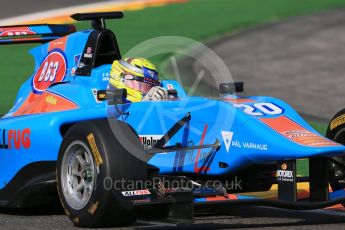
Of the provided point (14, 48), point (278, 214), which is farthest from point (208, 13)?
point (278, 214)

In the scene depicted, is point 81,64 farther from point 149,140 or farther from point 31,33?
point 149,140

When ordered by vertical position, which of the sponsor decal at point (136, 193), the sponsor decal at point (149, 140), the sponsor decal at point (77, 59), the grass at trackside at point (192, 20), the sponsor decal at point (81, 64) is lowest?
the sponsor decal at point (136, 193)

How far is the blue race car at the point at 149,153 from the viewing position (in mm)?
6465

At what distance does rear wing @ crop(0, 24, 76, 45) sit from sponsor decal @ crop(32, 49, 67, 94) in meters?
0.70

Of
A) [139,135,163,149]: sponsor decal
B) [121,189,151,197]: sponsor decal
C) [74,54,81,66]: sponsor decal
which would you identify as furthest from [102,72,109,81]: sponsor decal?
[121,189,151,197]: sponsor decal

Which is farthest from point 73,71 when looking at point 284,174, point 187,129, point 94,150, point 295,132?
point 284,174

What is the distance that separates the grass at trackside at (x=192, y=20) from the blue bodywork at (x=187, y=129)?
7.57 metres

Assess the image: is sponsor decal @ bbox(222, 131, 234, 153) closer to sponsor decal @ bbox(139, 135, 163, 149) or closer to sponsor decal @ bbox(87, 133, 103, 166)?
sponsor decal @ bbox(139, 135, 163, 149)

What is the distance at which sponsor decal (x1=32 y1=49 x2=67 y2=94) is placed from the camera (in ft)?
28.2

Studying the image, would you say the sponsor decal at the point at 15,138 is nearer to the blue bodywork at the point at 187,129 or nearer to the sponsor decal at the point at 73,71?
the blue bodywork at the point at 187,129

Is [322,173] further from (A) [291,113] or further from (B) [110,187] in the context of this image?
(B) [110,187]

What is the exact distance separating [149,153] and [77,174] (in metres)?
0.57

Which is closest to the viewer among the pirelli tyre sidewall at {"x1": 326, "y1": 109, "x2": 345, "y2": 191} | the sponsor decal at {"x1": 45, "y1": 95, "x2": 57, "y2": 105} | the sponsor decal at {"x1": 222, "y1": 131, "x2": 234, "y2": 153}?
the sponsor decal at {"x1": 222, "y1": 131, "x2": 234, "y2": 153}

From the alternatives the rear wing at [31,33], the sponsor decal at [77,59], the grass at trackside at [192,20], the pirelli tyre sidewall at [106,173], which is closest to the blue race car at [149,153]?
the pirelli tyre sidewall at [106,173]
